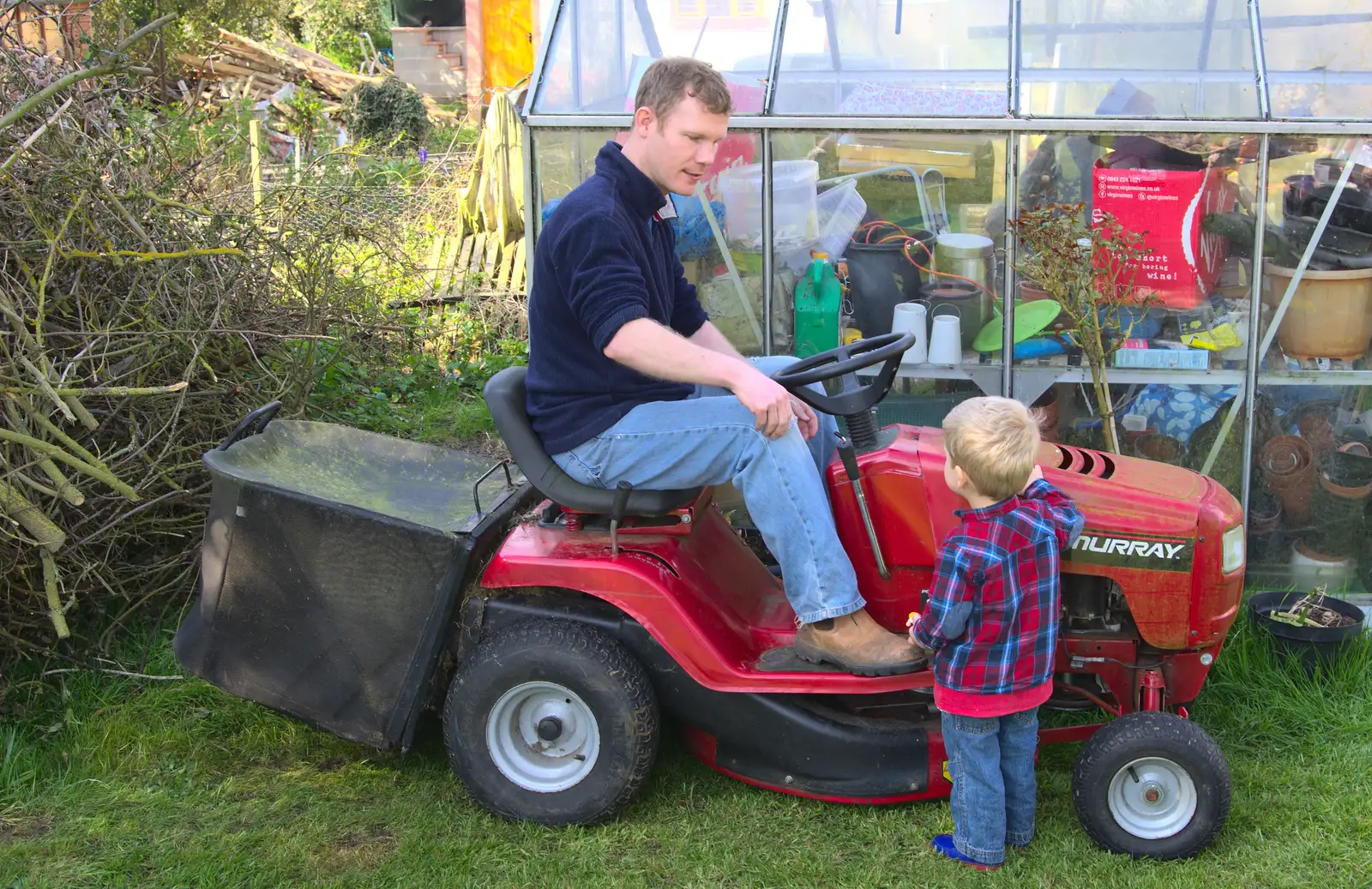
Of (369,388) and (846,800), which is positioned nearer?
(846,800)

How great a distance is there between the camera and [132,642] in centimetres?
426

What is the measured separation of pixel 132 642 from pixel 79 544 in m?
0.50

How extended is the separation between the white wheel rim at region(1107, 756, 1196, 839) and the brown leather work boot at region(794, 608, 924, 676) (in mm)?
585

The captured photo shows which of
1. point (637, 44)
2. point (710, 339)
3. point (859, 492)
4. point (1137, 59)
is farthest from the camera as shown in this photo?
point (637, 44)

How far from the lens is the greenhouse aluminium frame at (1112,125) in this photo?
440 cm

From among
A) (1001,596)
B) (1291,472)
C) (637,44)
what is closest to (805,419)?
(1001,596)

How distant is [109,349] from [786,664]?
2540mm

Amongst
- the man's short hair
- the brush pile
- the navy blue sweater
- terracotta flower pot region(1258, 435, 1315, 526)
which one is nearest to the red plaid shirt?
the navy blue sweater

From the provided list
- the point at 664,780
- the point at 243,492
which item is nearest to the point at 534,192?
the point at 243,492

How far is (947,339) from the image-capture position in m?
4.82

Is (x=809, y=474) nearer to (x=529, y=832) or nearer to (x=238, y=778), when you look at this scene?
(x=529, y=832)

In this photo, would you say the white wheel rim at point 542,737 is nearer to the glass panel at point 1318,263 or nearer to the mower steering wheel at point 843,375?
the mower steering wheel at point 843,375

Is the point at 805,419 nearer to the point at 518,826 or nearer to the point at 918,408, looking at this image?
the point at 518,826

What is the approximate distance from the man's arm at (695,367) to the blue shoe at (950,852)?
44.9 inches
